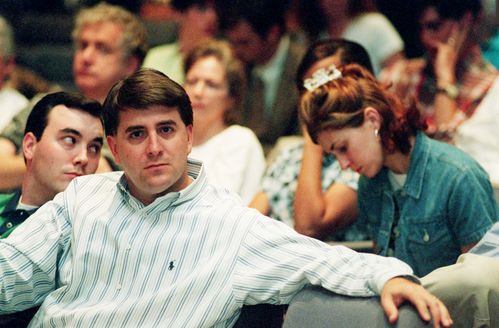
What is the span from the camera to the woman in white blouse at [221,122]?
→ 3.78m

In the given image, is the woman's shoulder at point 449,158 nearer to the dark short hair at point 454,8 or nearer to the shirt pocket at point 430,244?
the shirt pocket at point 430,244

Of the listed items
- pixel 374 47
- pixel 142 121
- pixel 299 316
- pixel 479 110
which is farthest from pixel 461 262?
pixel 374 47

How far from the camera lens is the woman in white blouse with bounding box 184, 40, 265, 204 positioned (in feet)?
12.4

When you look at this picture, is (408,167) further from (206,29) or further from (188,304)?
(206,29)

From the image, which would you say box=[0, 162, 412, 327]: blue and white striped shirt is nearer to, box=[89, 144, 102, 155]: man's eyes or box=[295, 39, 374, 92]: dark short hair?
box=[89, 144, 102, 155]: man's eyes

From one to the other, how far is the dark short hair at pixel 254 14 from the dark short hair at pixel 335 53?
0.87 metres

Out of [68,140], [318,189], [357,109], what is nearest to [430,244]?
[357,109]

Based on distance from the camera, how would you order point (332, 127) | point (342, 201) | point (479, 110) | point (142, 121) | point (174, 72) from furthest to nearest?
point (174, 72) < point (479, 110) < point (342, 201) < point (332, 127) < point (142, 121)

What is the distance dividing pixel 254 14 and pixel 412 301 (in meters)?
2.34

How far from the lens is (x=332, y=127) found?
2934mm

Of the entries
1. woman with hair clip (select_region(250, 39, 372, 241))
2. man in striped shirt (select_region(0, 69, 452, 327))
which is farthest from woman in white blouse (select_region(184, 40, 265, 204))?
man in striped shirt (select_region(0, 69, 452, 327))

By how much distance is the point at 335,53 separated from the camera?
3.44 meters

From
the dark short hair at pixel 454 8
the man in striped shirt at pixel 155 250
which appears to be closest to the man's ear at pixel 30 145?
the man in striped shirt at pixel 155 250

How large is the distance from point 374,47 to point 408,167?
158 cm
